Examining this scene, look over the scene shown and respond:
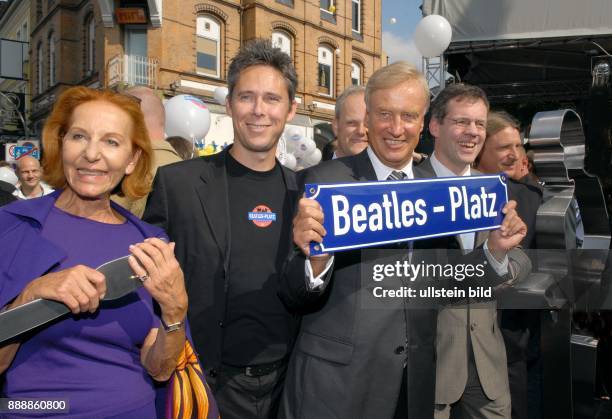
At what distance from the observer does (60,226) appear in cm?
152

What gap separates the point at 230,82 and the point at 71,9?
19.4 m

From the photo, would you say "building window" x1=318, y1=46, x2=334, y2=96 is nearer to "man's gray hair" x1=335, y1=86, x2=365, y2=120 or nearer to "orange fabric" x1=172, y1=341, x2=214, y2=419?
"man's gray hair" x1=335, y1=86, x2=365, y2=120

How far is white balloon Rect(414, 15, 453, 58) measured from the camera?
6.17 meters

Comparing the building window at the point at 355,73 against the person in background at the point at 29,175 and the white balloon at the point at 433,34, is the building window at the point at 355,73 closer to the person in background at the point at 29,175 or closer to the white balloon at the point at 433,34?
the white balloon at the point at 433,34

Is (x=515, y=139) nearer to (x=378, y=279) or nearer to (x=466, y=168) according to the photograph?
(x=466, y=168)

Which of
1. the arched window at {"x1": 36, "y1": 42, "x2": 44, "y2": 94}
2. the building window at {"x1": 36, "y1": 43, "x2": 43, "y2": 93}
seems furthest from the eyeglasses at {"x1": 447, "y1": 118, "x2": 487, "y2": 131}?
the building window at {"x1": 36, "y1": 43, "x2": 43, "y2": 93}

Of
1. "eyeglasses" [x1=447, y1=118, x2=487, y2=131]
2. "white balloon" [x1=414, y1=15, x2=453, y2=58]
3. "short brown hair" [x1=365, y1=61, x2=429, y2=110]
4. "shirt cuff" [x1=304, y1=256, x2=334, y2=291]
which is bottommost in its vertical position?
"shirt cuff" [x1=304, y1=256, x2=334, y2=291]

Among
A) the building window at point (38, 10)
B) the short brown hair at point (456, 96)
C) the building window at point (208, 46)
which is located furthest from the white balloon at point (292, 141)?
the building window at point (38, 10)

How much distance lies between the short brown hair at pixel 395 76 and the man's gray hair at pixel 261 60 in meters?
0.43

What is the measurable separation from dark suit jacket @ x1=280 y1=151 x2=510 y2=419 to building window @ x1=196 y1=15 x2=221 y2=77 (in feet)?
46.4

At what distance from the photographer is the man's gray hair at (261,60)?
2.14 meters

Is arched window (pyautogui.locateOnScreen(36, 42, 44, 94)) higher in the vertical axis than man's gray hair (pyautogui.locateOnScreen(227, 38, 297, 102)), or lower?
higher

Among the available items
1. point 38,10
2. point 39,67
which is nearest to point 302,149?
point 39,67

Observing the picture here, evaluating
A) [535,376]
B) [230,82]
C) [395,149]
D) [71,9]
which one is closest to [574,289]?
[535,376]
